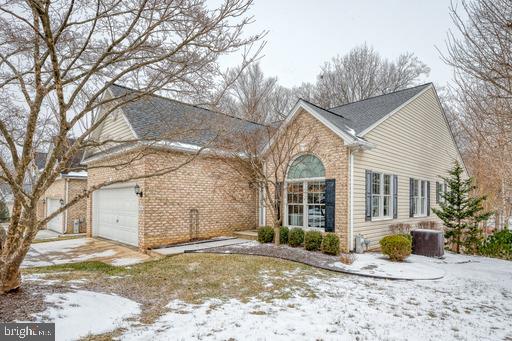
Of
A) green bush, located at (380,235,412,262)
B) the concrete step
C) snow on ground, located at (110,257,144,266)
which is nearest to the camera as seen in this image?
snow on ground, located at (110,257,144,266)

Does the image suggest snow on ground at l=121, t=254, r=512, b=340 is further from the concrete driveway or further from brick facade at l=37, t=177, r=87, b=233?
brick facade at l=37, t=177, r=87, b=233

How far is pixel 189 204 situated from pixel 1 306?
699 cm

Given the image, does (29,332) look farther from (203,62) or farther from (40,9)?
(203,62)

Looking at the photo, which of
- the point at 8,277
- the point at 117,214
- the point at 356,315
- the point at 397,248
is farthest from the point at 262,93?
the point at 8,277

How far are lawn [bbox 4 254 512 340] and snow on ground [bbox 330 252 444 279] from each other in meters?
0.40

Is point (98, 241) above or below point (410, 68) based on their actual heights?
below

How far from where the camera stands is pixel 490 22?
4.62 m

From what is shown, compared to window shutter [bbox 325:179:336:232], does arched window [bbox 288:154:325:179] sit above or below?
above

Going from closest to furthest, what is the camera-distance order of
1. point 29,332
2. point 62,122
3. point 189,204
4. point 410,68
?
point 29,332 < point 62,122 < point 189,204 < point 410,68

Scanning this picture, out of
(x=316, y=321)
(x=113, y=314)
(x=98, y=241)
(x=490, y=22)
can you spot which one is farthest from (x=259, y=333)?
(x=98, y=241)

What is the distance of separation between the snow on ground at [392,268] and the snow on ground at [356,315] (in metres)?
0.59

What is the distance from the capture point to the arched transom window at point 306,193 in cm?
1048

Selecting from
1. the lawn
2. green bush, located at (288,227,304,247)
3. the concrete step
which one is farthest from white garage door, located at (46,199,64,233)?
green bush, located at (288,227,304,247)

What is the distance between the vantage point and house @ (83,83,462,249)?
9625mm
